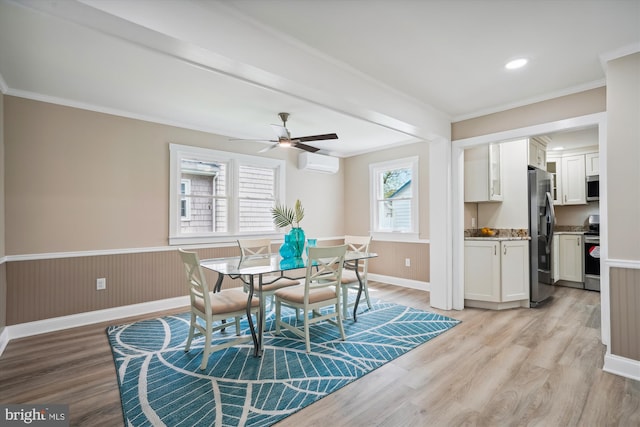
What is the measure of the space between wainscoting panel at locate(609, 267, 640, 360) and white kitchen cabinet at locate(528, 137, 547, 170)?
2.45m

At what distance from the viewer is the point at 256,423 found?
5.90ft

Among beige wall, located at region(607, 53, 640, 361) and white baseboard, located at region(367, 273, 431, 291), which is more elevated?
beige wall, located at region(607, 53, 640, 361)

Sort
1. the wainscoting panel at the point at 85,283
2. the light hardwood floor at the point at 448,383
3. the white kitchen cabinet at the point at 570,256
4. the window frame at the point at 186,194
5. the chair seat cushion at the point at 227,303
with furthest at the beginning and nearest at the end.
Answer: the white kitchen cabinet at the point at 570,256 → the window frame at the point at 186,194 → the wainscoting panel at the point at 85,283 → the chair seat cushion at the point at 227,303 → the light hardwood floor at the point at 448,383

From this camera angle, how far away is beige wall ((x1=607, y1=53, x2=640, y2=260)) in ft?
7.81

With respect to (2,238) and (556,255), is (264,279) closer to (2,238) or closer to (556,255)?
(2,238)

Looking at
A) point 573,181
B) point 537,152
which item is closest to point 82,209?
point 537,152

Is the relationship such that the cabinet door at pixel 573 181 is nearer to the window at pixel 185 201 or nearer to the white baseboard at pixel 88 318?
the window at pixel 185 201

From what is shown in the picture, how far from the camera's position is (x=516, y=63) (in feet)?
8.86

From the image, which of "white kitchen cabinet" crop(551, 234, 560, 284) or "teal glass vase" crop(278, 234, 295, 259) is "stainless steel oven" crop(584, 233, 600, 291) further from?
"teal glass vase" crop(278, 234, 295, 259)

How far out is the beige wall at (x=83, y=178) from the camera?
3.18 m

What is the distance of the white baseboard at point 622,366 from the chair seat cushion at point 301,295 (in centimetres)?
223

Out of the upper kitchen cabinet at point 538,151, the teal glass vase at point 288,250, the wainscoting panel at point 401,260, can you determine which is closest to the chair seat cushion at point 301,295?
the teal glass vase at point 288,250

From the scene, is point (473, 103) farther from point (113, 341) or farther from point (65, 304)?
point (65, 304)

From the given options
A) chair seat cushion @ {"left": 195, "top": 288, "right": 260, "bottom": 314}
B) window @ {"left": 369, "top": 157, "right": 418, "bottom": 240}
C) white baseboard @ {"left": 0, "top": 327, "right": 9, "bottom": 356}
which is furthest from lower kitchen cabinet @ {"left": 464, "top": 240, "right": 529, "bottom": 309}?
white baseboard @ {"left": 0, "top": 327, "right": 9, "bottom": 356}
